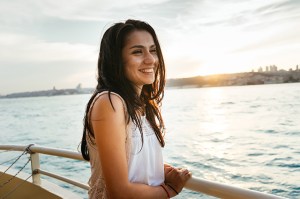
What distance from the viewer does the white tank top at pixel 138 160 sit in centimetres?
118

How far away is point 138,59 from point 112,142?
0.38 m

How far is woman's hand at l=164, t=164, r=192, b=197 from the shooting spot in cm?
127

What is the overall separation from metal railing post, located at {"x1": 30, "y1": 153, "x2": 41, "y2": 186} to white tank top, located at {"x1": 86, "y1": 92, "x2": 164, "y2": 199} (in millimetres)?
1569

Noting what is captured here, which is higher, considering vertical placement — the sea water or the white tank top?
the white tank top

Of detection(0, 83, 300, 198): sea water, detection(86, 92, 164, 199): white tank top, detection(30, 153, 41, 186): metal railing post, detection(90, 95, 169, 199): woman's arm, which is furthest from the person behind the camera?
detection(0, 83, 300, 198): sea water

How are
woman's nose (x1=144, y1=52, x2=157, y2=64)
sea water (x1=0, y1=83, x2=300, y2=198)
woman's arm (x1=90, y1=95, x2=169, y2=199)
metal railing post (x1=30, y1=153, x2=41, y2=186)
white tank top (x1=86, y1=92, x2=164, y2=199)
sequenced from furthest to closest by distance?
sea water (x1=0, y1=83, x2=300, y2=198)
metal railing post (x1=30, y1=153, x2=41, y2=186)
woman's nose (x1=144, y1=52, x2=157, y2=64)
white tank top (x1=86, y1=92, x2=164, y2=199)
woman's arm (x1=90, y1=95, x2=169, y2=199)

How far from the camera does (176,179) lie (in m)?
1.29

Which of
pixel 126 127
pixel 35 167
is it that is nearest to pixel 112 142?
pixel 126 127

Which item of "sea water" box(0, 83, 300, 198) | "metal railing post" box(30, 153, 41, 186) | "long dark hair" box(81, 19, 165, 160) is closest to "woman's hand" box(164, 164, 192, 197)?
"long dark hair" box(81, 19, 165, 160)

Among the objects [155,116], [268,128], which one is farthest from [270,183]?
[268,128]

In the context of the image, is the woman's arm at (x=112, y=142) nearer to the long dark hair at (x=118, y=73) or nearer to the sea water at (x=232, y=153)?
the long dark hair at (x=118, y=73)

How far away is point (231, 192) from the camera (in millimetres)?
1100

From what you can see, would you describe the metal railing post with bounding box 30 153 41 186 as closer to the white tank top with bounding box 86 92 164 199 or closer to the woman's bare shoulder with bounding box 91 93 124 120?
the white tank top with bounding box 86 92 164 199

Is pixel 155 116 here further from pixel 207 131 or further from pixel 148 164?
pixel 207 131
